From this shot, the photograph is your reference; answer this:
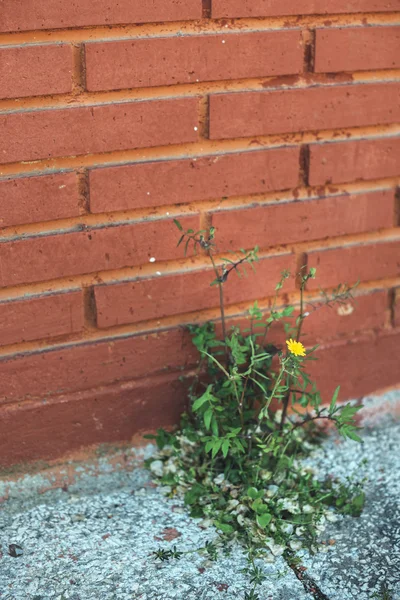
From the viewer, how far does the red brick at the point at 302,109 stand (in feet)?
7.85

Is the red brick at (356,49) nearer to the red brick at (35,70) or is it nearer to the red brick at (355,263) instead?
the red brick at (355,263)

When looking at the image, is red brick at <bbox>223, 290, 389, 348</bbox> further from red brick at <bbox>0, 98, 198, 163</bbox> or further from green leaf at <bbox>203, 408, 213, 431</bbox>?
red brick at <bbox>0, 98, 198, 163</bbox>

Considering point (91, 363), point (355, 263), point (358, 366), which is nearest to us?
point (91, 363)

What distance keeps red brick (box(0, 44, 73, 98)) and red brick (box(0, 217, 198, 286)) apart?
16.5 inches

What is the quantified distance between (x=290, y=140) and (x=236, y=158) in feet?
0.69

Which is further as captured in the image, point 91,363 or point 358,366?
point 358,366

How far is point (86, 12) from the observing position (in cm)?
214

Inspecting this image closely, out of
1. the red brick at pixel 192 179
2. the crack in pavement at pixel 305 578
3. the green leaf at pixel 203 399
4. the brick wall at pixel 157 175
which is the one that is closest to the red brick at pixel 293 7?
the brick wall at pixel 157 175

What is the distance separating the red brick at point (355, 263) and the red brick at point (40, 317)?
84 cm

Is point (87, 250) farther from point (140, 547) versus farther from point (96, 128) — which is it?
point (140, 547)

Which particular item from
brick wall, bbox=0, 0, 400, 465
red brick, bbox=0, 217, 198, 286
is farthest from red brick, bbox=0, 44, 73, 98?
red brick, bbox=0, 217, 198, 286

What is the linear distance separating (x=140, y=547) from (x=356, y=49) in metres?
1.70

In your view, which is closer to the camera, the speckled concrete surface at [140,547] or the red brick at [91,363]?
the speckled concrete surface at [140,547]

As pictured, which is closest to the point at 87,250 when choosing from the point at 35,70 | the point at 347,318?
the point at 35,70
